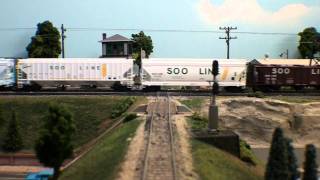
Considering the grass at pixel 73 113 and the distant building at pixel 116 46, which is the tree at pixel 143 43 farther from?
the grass at pixel 73 113

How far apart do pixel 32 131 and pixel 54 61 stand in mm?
13249

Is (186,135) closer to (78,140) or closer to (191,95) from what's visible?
(78,140)

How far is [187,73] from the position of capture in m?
51.3

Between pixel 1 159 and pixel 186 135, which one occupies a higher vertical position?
→ pixel 186 135

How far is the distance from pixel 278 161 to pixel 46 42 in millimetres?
59078

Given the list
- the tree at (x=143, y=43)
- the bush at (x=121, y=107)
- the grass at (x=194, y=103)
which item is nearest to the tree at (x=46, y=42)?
the tree at (x=143, y=43)

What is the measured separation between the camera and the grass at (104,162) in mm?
22906

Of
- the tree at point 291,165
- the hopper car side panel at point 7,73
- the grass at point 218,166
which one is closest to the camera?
the grass at point 218,166

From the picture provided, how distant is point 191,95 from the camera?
159 ft

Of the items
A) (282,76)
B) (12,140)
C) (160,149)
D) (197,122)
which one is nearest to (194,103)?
(197,122)

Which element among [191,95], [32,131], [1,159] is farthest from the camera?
[191,95]

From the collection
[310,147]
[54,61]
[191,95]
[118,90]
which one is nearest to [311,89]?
[191,95]

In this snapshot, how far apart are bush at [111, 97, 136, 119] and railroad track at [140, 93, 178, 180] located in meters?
3.84

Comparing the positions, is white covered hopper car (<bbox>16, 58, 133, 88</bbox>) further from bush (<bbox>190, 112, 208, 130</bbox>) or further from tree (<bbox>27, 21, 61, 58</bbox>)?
tree (<bbox>27, 21, 61, 58</bbox>)
